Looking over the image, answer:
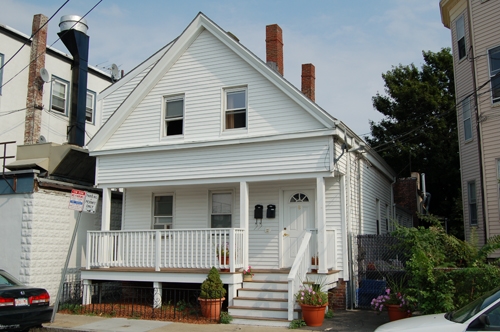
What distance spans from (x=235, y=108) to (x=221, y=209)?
131 inches

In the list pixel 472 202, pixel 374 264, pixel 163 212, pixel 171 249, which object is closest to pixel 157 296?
pixel 171 249

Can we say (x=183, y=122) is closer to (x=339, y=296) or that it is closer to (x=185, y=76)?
(x=185, y=76)

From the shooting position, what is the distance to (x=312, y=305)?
1092 centimetres

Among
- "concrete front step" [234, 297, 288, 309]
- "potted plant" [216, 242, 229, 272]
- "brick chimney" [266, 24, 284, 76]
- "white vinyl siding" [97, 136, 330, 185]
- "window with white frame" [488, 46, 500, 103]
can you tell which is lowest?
"concrete front step" [234, 297, 288, 309]

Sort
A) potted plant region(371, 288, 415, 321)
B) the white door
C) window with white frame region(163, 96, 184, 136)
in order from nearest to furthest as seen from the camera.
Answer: potted plant region(371, 288, 415, 321) → the white door → window with white frame region(163, 96, 184, 136)

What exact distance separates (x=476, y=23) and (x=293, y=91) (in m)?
7.75

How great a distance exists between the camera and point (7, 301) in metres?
10.1

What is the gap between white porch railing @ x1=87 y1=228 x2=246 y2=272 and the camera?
13109 mm

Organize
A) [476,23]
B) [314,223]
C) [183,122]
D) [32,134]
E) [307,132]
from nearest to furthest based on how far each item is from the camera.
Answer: [307,132]
[314,223]
[183,122]
[476,23]
[32,134]

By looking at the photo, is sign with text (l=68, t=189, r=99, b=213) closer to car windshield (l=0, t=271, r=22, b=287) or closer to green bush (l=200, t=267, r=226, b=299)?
car windshield (l=0, t=271, r=22, b=287)

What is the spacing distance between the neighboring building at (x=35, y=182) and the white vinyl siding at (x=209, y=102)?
Result: 1966mm

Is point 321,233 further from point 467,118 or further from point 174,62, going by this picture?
point 467,118

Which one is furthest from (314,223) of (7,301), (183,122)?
(7,301)

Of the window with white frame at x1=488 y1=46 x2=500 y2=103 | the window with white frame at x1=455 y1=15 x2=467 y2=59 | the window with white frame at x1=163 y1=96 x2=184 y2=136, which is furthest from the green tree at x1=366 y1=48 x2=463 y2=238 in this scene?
the window with white frame at x1=163 y1=96 x2=184 y2=136
